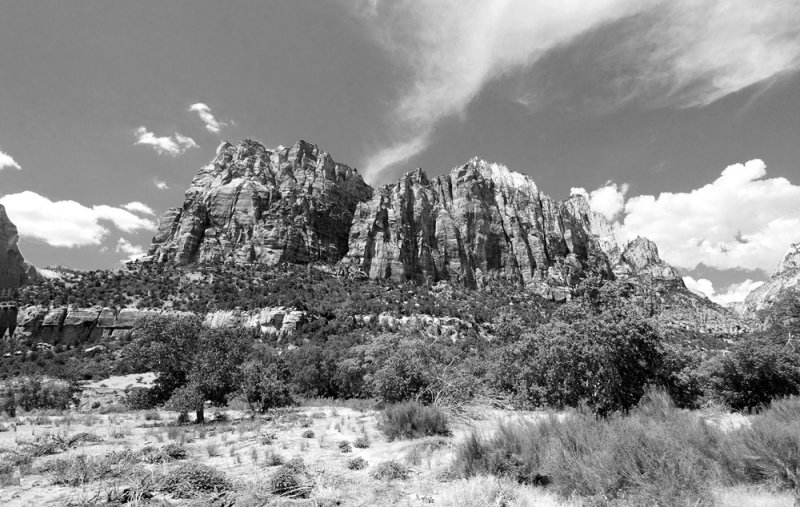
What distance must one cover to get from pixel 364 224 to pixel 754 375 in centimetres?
11617

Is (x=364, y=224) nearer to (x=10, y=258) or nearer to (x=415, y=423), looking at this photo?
(x=10, y=258)

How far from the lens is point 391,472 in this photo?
7.14 metres

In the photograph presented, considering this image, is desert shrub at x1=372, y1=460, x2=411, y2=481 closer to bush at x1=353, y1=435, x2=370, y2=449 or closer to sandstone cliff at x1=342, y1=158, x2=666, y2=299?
bush at x1=353, y1=435, x2=370, y2=449

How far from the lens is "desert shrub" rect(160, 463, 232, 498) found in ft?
20.6

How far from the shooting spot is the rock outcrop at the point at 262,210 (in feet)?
329

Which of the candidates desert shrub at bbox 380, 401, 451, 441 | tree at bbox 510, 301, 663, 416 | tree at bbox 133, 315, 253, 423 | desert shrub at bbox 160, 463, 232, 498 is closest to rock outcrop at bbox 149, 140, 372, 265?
tree at bbox 133, 315, 253, 423

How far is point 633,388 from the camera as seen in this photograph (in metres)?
12.7

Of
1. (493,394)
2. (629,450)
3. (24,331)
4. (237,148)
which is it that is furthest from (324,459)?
(237,148)

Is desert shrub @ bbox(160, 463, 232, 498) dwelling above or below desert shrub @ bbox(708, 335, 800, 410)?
below

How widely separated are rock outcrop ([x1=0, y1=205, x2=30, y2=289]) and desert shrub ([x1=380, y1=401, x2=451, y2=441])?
139 m

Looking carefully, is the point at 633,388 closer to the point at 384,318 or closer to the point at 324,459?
the point at 324,459

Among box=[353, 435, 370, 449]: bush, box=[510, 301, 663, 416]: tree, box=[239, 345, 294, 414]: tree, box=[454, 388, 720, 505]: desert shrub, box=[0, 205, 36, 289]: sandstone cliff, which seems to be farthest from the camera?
box=[0, 205, 36, 289]: sandstone cliff

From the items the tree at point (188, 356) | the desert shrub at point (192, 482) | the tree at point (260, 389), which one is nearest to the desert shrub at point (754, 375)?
the desert shrub at point (192, 482)

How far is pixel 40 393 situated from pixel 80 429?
1427cm
